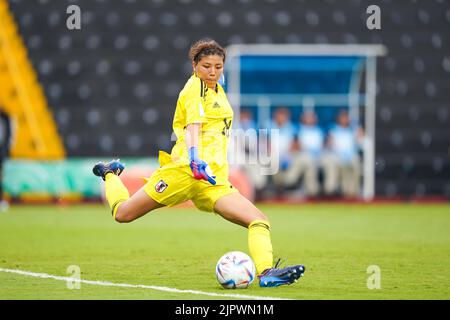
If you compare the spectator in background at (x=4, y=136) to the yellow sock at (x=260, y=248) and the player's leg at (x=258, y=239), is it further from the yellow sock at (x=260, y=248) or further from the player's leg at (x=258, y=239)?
the yellow sock at (x=260, y=248)

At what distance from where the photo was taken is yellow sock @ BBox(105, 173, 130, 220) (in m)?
8.54

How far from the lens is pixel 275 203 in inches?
778

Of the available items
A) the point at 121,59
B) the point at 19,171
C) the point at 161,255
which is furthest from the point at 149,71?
the point at 161,255

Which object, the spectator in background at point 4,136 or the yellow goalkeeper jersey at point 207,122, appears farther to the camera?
the spectator in background at point 4,136

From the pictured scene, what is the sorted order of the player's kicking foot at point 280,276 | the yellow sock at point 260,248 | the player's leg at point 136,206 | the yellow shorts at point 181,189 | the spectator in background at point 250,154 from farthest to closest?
the spectator in background at point 250,154, the player's leg at point 136,206, the yellow shorts at point 181,189, the yellow sock at point 260,248, the player's kicking foot at point 280,276

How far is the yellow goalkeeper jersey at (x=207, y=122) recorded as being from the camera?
7934 millimetres

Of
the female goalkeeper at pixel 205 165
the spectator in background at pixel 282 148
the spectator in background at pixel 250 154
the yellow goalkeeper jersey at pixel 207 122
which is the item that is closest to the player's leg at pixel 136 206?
the female goalkeeper at pixel 205 165

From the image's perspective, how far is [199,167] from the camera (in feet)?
25.4

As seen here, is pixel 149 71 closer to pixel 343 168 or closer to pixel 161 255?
pixel 343 168

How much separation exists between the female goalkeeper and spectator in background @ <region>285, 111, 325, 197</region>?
40.2 feet

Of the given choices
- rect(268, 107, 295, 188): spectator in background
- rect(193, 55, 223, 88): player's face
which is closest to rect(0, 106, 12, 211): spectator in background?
rect(268, 107, 295, 188): spectator in background

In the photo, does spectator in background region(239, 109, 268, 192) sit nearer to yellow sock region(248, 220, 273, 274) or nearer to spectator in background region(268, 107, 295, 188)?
spectator in background region(268, 107, 295, 188)

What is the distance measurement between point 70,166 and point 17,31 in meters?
4.57

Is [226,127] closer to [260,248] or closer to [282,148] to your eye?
[260,248]
